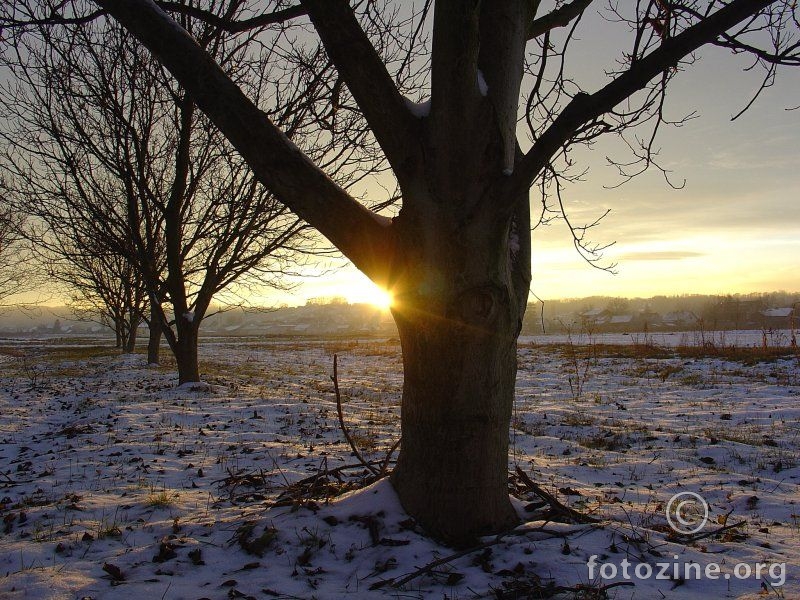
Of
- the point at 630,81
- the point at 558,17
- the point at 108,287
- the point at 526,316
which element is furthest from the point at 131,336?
the point at 526,316

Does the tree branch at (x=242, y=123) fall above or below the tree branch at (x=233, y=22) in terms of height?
below

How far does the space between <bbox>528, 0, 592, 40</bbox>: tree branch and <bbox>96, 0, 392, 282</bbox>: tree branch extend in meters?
1.77

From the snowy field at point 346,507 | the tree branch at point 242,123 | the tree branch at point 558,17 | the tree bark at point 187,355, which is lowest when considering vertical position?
the snowy field at point 346,507

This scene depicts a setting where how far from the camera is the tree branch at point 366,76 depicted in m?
2.22

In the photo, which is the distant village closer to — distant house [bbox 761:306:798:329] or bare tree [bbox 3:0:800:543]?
distant house [bbox 761:306:798:329]

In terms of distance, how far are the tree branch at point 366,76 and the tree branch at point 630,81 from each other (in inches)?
25.2

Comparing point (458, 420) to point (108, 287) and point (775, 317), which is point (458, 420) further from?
point (775, 317)

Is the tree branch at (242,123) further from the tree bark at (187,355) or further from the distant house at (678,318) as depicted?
the distant house at (678,318)

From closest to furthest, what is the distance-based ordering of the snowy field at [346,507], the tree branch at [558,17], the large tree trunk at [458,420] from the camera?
1. the snowy field at [346,507]
2. the large tree trunk at [458,420]
3. the tree branch at [558,17]

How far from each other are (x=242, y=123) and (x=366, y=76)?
0.65 m

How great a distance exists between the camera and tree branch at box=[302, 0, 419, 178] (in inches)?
87.4

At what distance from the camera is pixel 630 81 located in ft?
6.37

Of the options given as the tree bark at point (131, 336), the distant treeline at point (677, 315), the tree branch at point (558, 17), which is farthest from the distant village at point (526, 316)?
the tree branch at point (558, 17)

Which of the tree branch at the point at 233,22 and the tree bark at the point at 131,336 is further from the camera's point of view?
the tree bark at the point at 131,336
